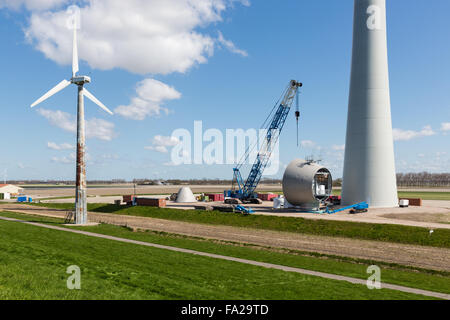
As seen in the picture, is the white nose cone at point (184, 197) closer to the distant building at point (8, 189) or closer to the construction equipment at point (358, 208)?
the construction equipment at point (358, 208)

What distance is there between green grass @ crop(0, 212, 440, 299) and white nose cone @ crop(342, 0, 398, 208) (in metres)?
38.6

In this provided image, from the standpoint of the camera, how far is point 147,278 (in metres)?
17.5

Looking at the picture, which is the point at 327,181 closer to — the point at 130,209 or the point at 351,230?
the point at 351,230

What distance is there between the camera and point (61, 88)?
47.1 metres

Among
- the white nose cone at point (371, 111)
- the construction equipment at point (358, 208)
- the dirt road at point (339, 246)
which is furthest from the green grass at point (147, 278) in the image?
the white nose cone at point (371, 111)

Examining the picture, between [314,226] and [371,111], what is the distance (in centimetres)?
2110

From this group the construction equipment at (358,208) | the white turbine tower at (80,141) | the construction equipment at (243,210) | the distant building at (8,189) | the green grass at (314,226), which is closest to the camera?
the green grass at (314,226)

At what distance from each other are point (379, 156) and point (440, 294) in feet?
128

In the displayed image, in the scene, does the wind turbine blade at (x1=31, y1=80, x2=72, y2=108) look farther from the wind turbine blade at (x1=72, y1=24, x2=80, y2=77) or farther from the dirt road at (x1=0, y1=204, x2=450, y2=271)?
the dirt road at (x1=0, y1=204, x2=450, y2=271)

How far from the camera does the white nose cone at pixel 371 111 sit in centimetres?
5469

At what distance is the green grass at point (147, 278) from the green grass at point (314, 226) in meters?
22.4

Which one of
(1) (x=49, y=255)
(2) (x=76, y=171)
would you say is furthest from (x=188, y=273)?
(2) (x=76, y=171)

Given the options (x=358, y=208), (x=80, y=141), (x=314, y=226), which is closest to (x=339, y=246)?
(x=314, y=226)

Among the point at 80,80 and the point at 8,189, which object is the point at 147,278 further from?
the point at 8,189
